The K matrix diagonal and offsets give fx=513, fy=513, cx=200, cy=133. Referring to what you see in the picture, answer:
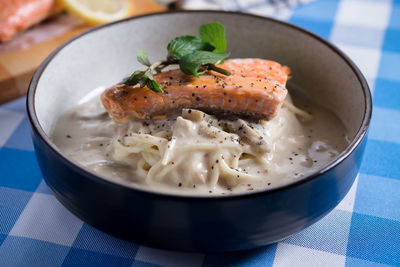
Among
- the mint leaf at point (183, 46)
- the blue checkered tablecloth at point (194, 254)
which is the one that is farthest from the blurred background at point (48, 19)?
the mint leaf at point (183, 46)

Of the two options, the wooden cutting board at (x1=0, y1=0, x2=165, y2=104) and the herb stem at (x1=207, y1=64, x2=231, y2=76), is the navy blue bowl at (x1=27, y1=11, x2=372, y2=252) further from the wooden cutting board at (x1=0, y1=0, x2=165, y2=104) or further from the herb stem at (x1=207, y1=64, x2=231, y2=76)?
the herb stem at (x1=207, y1=64, x2=231, y2=76)

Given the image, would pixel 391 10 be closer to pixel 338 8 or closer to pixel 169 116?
pixel 338 8

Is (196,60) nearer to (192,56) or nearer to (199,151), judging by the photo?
(192,56)

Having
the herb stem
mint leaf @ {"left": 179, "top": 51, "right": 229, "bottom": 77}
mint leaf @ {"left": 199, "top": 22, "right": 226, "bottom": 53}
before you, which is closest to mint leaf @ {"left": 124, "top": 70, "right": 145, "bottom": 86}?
mint leaf @ {"left": 179, "top": 51, "right": 229, "bottom": 77}

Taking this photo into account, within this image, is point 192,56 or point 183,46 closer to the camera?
point 192,56

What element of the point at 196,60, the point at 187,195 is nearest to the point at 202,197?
the point at 187,195

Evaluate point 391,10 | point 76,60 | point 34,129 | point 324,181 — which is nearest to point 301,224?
point 324,181
